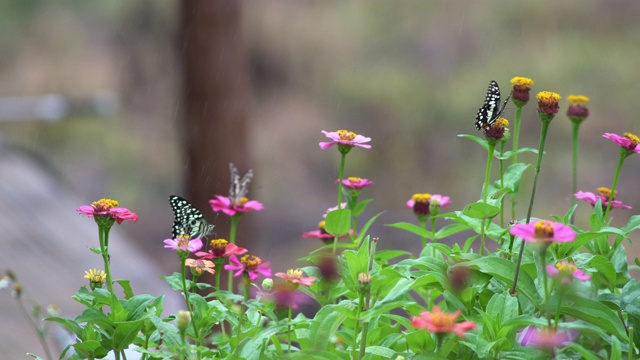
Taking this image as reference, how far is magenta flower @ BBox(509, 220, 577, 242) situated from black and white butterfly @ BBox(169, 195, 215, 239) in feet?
1.09

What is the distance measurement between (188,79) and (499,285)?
2.17 m

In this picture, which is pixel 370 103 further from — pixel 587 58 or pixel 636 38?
pixel 636 38

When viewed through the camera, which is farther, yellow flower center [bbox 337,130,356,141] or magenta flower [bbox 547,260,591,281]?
yellow flower center [bbox 337,130,356,141]

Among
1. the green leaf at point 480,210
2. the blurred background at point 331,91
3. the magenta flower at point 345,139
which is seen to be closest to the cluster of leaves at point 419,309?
the green leaf at point 480,210

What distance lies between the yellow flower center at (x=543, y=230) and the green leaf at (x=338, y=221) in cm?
25

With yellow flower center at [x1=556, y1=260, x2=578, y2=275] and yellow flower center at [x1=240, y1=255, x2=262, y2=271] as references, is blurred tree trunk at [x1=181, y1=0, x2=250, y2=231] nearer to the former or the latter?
yellow flower center at [x1=240, y1=255, x2=262, y2=271]

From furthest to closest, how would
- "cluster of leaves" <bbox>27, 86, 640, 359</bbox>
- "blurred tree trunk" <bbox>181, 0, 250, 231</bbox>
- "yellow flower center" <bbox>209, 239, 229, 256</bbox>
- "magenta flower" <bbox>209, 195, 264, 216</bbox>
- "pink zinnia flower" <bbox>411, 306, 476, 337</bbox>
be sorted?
"blurred tree trunk" <bbox>181, 0, 250, 231</bbox> → "magenta flower" <bbox>209, 195, 264, 216</bbox> → "yellow flower center" <bbox>209, 239, 229, 256</bbox> → "cluster of leaves" <bbox>27, 86, 640, 359</bbox> → "pink zinnia flower" <bbox>411, 306, 476, 337</bbox>

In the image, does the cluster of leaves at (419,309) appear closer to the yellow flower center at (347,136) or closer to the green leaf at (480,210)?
the green leaf at (480,210)

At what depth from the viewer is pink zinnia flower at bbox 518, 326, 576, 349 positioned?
0.54m

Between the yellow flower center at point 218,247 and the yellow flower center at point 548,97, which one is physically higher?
the yellow flower center at point 548,97

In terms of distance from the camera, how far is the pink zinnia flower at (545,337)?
0.54 meters

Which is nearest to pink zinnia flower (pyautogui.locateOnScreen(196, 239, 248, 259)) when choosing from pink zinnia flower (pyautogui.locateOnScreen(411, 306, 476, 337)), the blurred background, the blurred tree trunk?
pink zinnia flower (pyautogui.locateOnScreen(411, 306, 476, 337))

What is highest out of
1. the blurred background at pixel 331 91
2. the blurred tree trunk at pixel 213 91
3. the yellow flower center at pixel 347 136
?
the yellow flower center at pixel 347 136

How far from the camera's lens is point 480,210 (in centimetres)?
71
